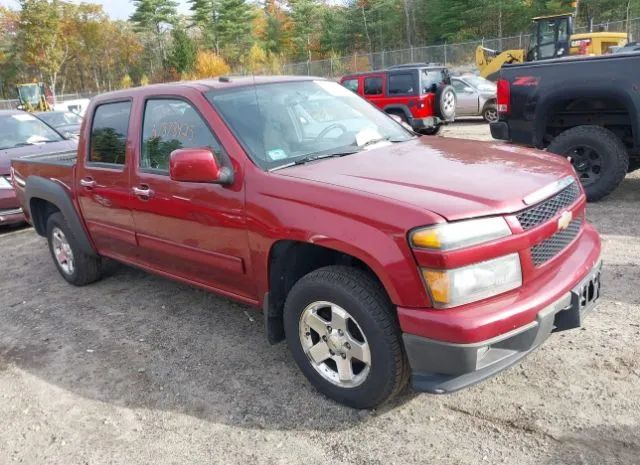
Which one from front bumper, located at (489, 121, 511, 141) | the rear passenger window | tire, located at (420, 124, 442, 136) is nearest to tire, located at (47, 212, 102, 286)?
the rear passenger window

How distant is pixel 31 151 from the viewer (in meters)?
8.34

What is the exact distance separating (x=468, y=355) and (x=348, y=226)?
31.1 inches

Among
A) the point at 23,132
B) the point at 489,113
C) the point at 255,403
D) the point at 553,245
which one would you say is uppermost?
the point at 23,132

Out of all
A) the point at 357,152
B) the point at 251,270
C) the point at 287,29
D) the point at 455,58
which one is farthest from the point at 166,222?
the point at 287,29

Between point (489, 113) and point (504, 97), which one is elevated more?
point (504, 97)

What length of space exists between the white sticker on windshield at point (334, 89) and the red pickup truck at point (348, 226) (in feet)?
0.06

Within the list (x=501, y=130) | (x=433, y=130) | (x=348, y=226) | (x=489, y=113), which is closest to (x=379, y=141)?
(x=348, y=226)

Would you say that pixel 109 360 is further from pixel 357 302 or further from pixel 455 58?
pixel 455 58

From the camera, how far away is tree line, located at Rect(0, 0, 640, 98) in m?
39.8

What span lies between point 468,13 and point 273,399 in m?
40.9

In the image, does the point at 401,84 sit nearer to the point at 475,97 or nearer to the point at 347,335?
the point at 475,97

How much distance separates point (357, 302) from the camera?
9.04 feet

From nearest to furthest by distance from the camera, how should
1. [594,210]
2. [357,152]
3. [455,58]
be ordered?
[357,152] < [594,210] < [455,58]

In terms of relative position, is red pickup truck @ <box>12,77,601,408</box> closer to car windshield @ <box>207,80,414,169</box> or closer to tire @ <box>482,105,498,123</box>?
car windshield @ <box>207,80,414,169</box>
